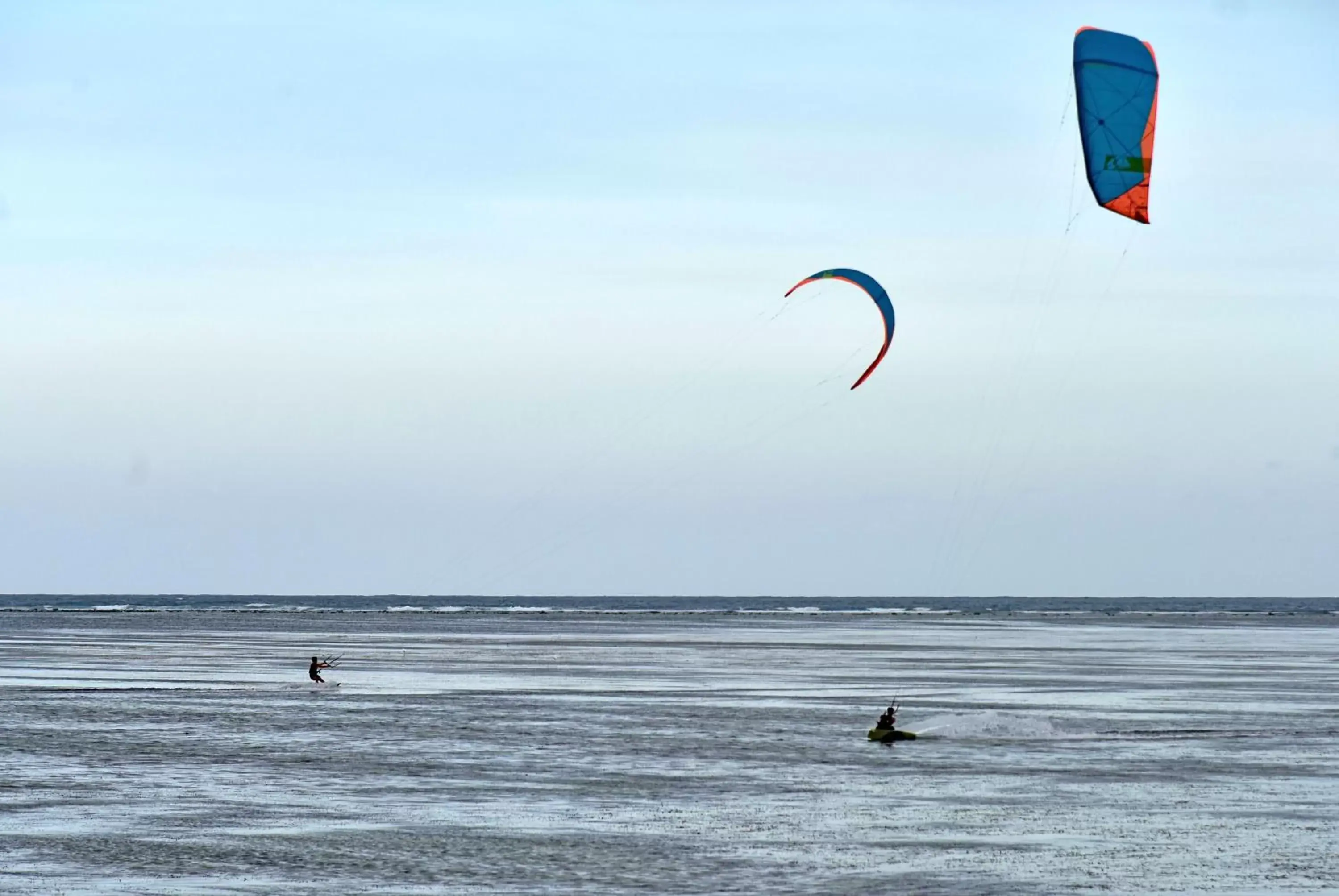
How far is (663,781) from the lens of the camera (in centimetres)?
2614

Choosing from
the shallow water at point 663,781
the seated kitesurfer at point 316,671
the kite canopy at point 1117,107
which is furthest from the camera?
the seated kitesurfer at point 316,671

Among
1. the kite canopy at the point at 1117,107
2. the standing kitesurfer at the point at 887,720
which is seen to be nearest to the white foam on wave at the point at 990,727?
the standing kitesurfer at the point at 887,720

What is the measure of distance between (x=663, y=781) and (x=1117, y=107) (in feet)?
47.3

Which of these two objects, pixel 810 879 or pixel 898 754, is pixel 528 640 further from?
pixel 810 879

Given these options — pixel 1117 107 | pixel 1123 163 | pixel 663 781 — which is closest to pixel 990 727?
pixel 663 781

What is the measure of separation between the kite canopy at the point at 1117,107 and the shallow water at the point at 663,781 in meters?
9.98

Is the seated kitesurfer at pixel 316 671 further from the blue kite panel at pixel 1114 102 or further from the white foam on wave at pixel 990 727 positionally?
the blue kite panel at pixel 1114 102

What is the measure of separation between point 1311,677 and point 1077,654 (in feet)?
64.0

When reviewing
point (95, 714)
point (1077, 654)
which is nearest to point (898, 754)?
point (95, 714)

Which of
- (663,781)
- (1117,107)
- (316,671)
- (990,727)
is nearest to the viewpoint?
(663,781)

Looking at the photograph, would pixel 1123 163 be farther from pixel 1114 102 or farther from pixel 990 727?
pixel 990 727

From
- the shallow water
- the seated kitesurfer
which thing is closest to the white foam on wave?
the shallow water

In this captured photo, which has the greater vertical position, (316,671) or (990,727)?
(316,671)

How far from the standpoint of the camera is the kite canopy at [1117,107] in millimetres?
31266
